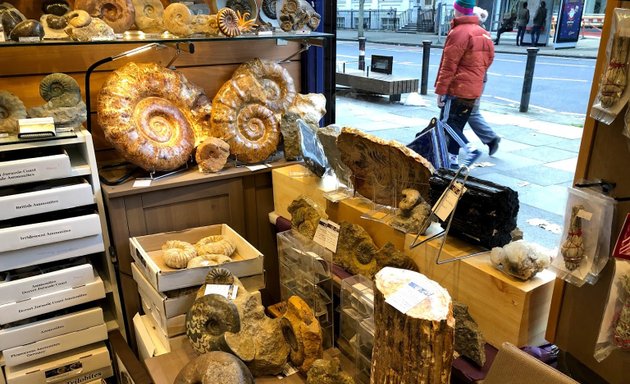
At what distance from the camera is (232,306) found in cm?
154

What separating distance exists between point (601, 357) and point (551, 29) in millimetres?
1185

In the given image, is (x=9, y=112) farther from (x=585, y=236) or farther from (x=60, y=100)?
(x=585, y=236)

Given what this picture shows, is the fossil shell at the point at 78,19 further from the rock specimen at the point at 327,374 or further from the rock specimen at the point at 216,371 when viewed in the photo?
the rock specimen at the point at 327,374

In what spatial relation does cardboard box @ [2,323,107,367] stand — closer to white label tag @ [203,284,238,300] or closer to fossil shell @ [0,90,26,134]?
white label tag @ [203,284,238,300]

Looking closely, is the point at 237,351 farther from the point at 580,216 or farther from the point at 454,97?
the point at 454,97

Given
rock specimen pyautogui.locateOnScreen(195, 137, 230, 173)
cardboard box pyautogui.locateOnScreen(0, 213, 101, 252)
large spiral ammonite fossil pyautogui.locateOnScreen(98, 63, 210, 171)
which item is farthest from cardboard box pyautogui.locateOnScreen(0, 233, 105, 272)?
rock specimen pyautogui.locateOnScreen(195, 137, 230, 173)

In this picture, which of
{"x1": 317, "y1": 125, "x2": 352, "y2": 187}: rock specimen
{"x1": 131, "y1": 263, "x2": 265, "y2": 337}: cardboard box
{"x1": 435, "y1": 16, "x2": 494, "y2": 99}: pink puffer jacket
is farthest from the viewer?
{"x1": 435, "y1": 16, "x2": 494, "y2": 99}: pink puffer jacket

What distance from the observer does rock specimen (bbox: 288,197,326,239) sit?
1.81 metres

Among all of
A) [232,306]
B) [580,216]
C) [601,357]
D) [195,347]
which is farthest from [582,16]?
[195,347]

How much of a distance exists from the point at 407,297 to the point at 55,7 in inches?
67.1

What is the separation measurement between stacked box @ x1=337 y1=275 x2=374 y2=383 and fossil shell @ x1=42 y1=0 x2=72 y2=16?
147 cm

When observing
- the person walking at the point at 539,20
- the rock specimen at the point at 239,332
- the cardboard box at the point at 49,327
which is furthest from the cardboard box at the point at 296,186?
the person walking at the point at 539,20

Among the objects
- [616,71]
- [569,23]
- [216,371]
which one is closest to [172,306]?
[216,371]

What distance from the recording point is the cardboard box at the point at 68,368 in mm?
1875
